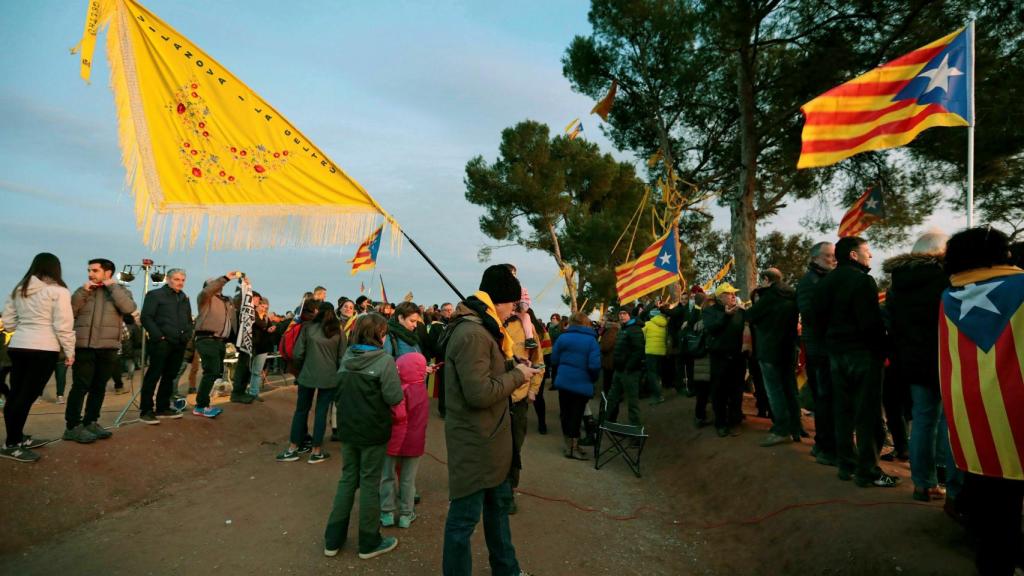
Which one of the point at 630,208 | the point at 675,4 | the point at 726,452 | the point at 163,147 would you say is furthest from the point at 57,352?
the point at 630,208

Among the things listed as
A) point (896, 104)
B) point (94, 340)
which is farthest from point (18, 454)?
point (896, 104)

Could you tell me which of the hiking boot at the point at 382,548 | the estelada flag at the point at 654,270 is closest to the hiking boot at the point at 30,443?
the hiking boot at the point at 382,548

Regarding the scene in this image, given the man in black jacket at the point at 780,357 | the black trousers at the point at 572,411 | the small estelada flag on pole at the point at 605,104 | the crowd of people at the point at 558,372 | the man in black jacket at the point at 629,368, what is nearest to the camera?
the crowd of people at the point at 558,372

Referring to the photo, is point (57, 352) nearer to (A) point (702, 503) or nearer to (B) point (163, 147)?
(B) point (163, 147)

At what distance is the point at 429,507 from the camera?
5168mm

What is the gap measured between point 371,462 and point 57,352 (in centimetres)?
342

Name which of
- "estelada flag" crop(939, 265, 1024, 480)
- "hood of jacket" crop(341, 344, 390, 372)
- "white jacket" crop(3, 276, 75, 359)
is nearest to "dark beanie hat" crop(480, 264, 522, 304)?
"hood of jacket" crop(341, 344, 390, 372)

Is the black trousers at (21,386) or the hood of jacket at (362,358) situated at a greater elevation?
the hood of jacket at (362,358)

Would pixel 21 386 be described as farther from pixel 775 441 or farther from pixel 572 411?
pixel 775 441

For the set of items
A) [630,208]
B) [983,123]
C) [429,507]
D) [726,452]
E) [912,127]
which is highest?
[630,208]

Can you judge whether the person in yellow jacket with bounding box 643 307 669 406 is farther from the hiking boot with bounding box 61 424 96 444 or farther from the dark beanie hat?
the hiking boot with bounding box 61 424 96 444

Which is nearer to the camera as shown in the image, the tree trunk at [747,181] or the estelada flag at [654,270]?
the estelada flag at [654,270]

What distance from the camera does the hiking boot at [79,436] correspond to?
17.5 feet

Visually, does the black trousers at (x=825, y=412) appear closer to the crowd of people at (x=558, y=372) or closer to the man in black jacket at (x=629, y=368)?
the crowd of people at (x=558, y=372)
